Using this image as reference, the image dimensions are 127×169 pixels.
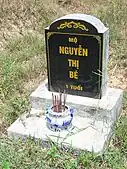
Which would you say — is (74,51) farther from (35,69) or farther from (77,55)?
(35,69)

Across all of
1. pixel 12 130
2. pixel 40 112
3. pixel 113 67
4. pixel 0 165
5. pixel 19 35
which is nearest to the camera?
pixel 0 165

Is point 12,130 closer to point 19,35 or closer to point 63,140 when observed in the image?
point 63,140

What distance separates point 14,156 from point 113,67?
2.38 meters

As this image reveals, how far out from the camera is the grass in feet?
9.75

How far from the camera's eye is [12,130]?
134 inches

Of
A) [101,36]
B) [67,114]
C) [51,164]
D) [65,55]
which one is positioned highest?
[101,36]

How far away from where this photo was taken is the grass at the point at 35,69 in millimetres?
2971

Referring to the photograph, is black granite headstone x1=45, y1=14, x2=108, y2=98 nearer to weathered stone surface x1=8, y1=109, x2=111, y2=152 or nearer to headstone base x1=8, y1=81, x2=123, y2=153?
headstone base x1=8, y1=81, x2=123, y2=153

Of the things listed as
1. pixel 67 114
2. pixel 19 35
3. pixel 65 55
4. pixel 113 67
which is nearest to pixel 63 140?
pixel 67 114

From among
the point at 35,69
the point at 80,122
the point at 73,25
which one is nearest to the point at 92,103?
the point at 80,122

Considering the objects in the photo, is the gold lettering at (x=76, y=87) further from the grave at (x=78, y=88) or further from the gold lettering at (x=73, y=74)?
the gold lettering at (x=73, y=74)

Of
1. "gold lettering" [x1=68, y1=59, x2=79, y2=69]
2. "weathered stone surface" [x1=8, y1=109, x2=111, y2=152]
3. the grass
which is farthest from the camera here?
"gold lettering" [x1=68, y1=59, x2=79, y2=69]

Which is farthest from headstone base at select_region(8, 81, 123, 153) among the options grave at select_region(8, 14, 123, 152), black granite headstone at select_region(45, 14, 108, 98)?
black granite headstone at select_region(45, 14, 108, 98)

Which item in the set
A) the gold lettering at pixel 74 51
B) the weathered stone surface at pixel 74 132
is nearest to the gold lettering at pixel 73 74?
the gold lettering at pixel 74 51
